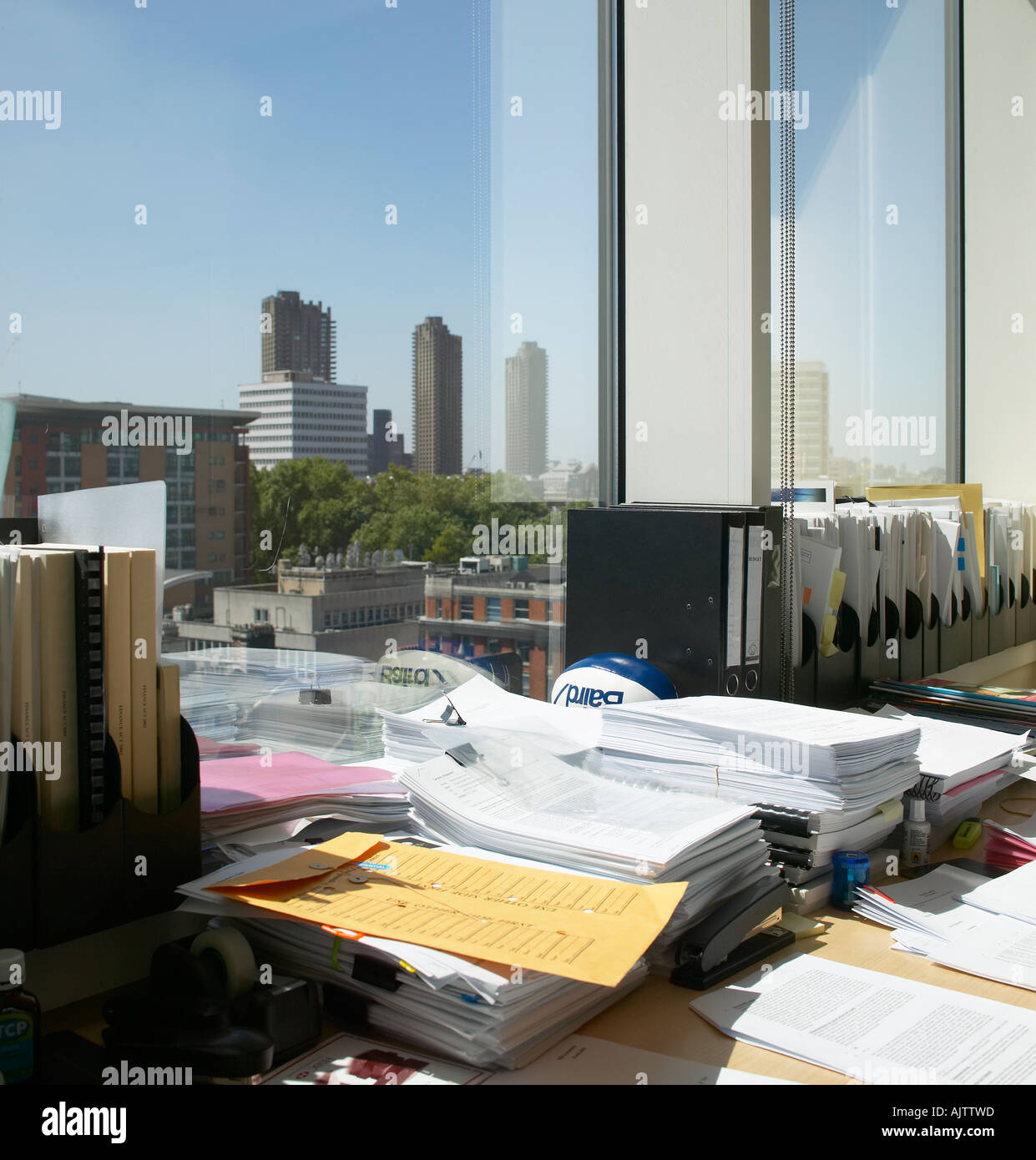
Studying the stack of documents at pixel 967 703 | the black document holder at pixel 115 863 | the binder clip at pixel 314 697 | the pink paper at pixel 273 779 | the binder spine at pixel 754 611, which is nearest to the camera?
the black document holder at pixel 115 863

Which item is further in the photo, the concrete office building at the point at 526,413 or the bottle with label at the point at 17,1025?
the concrete office building at the point at 526,413

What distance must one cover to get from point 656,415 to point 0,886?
1608 millimetres

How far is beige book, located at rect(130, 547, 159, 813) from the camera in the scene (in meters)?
0.90

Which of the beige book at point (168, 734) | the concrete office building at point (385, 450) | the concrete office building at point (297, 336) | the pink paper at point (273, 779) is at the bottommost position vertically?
the pink paper at point (273, 779)

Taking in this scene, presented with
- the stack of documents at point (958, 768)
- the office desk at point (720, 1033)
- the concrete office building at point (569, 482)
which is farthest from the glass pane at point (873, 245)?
the office desk at point (720, 1033)

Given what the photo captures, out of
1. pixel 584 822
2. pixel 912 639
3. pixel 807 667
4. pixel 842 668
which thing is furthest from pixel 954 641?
pixel 584 822

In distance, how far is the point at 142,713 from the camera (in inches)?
35.9

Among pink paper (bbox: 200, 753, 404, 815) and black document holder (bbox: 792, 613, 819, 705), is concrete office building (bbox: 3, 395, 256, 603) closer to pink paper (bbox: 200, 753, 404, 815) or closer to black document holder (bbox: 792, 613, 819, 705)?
pink paper (bbox: 200, 753, 404, 815)

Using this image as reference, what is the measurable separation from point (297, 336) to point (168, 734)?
2.44 meters

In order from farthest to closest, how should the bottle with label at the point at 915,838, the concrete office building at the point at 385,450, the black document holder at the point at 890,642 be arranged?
the concrete office building at the point at 385,450
the black document holder at the point at 890,642
the bottle with label at the point at 915,838

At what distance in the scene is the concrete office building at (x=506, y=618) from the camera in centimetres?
200

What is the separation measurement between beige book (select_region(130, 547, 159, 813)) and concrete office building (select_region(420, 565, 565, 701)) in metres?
0.98

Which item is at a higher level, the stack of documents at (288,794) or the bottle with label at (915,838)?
the stack of documents at (288,794)

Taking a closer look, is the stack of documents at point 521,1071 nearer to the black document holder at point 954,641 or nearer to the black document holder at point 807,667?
the black document holder at point 807,667
